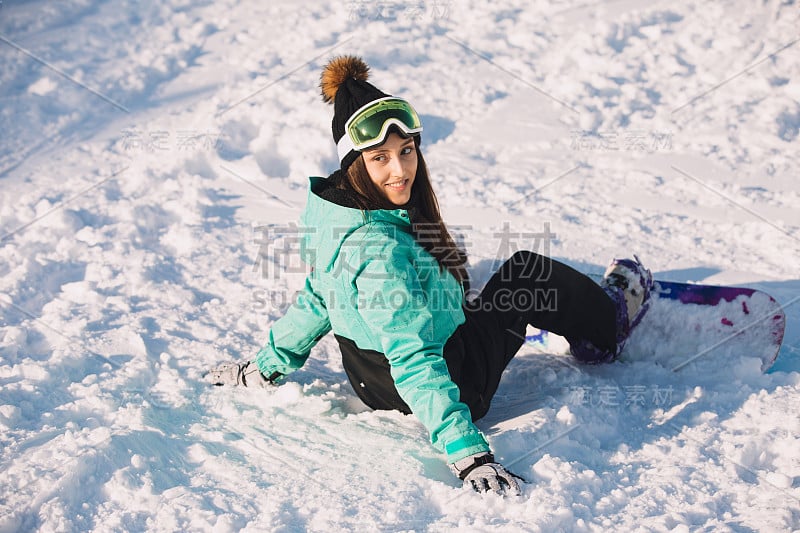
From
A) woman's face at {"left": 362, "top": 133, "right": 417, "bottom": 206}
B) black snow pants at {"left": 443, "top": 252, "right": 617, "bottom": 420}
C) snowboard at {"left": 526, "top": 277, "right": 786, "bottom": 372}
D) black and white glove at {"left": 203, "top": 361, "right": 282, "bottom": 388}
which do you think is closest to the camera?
woman's face at {"left": 362, "top": 133, "right": 417, "bottom": 206}

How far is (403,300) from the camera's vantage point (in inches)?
75.3

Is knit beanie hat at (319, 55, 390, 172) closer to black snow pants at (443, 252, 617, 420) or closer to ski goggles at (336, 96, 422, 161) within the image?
ski goggles at (336, 96, 422, 161)

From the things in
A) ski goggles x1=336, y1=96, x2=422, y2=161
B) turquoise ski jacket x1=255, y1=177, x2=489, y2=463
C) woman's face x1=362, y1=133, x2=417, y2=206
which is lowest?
turquoise ski jacket x1=255, y1=177, x2=489, y2=463

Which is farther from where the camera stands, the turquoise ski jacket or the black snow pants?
the black snow pants

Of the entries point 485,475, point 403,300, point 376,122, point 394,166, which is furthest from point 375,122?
point 485,475

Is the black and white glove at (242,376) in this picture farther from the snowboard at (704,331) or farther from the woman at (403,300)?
the snowboard at (704,331)

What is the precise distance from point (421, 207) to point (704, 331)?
1.28m

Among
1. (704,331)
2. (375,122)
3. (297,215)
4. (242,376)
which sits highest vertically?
(375,122)

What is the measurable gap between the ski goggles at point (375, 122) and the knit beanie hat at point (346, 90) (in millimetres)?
29

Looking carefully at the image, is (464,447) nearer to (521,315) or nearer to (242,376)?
(521,315)

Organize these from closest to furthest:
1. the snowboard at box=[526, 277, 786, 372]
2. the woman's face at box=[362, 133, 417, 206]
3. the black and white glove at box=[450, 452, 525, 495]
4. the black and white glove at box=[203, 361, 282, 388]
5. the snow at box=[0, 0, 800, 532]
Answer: the black and white glove at box=[450, 452, 525, 495] → the snow at box=[0, 0, 800, 532] → the woman's face at box=[362, 133, 417, 206] → the black and white glove at box=[203, 361, 282, 388] → the snowboard at box=[526, 277, 786, 372]

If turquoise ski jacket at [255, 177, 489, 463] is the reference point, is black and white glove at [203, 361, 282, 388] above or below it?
below

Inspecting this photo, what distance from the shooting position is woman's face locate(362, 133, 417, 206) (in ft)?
6.75

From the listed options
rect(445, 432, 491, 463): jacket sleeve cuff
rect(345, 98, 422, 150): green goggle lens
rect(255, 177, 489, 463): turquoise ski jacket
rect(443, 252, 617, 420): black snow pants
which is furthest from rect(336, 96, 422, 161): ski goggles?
rect(445, 432, 491, 463): jacket sleeve cuff
